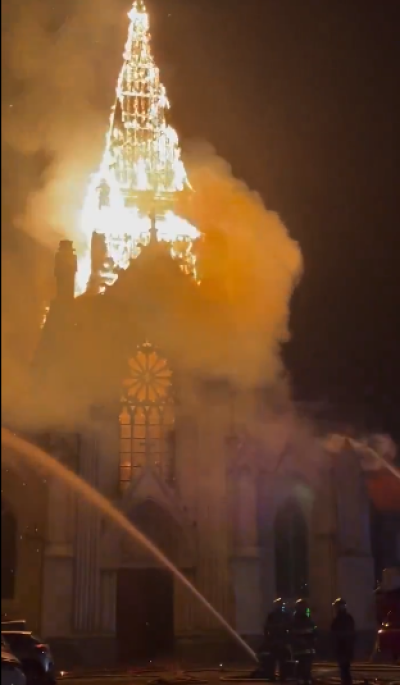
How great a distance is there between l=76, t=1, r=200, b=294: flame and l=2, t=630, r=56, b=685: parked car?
1001 inches

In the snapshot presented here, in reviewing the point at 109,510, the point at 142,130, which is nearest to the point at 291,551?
the point at 109,510

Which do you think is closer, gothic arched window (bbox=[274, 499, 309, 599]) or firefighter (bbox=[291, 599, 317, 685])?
firefighter (bbox=[291, 599, 317, 685])

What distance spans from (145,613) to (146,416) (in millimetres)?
6748

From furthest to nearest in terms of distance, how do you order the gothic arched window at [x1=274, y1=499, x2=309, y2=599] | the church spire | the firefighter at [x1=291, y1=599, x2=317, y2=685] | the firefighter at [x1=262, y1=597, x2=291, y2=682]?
1. the church spire
2. the gothic arched window at [x1=274, y1=499, x2=309, y2=599]
3. the firefighter at [x1=262, y1=597, x2=291, y2=682]
4. the firefighter at [x1=291, y1=599, x2=317, y2=685]

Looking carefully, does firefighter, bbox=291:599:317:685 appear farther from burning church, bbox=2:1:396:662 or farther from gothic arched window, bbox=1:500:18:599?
gothic arched window, bbox=1:500:18:599

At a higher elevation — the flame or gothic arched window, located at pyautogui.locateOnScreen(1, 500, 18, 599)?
the flame

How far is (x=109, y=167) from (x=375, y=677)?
3102cm

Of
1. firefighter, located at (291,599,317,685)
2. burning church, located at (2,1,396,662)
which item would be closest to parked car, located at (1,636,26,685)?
firefighter, located at (291,599,317,685)

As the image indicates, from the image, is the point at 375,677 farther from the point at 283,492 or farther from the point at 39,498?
the point at 39,498

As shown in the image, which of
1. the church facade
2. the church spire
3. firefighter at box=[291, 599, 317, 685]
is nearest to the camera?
firefighter at box=[291, 599, 317, 685]

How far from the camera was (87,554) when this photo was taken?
31156 mm

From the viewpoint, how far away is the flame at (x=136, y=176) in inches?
→ 1781

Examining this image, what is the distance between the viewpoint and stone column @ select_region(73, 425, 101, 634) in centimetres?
3061

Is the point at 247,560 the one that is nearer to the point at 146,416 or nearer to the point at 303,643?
the point at 146,416
